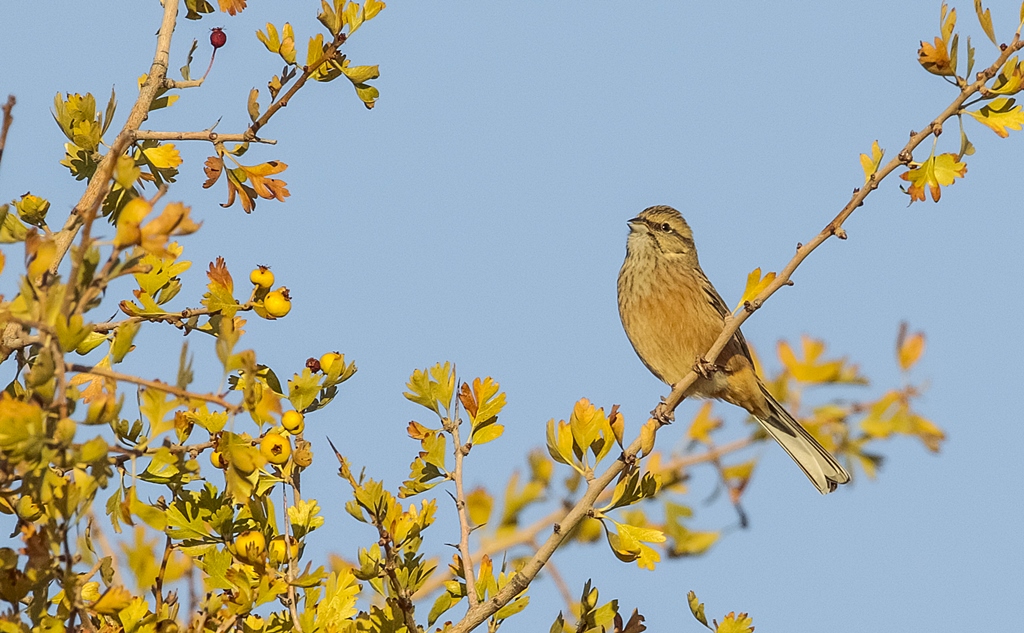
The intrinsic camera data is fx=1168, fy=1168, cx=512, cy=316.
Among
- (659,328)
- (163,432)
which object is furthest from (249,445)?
(659,328)

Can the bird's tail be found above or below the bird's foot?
above

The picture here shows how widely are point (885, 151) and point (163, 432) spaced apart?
89.9 inches

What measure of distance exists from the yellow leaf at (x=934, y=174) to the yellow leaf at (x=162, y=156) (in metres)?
2.38

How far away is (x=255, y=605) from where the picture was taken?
319 centimetres

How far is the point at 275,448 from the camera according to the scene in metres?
3.23

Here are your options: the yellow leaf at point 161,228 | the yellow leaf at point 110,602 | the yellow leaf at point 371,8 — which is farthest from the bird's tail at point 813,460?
the yellow leaf at point 161,228

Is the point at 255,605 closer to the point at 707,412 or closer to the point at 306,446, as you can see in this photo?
the point at 306,446

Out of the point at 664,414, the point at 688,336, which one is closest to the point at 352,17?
the point at 664,414

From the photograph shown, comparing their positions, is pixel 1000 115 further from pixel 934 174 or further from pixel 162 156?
pixel 162 156

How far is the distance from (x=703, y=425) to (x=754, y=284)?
607mm

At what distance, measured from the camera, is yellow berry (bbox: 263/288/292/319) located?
11.5 ft

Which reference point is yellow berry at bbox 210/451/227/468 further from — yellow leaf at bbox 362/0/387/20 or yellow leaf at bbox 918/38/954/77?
yellow leaf at bbox 918/38/954/77

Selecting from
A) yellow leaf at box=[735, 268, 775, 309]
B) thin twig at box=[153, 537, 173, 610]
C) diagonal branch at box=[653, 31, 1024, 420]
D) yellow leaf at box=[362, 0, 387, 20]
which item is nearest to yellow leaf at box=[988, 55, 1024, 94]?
diagonal branch at box=[653, 31, 1024, 420]

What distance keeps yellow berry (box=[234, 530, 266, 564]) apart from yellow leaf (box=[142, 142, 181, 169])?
136cm
